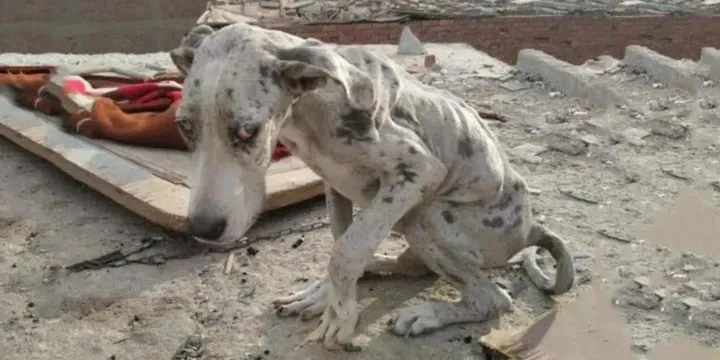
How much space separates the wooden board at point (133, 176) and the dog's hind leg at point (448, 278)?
1.20 meters

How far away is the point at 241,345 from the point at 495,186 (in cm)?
111

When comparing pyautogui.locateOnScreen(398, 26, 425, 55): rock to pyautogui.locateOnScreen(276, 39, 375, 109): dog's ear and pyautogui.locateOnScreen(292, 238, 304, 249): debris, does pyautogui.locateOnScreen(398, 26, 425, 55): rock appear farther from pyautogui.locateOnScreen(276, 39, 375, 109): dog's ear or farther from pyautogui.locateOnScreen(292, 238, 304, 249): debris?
pyautogui.locateOnScreen(276, 39, 375, 109): dog's ear

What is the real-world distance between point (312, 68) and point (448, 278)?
3.77ft

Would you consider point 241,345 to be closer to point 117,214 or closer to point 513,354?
point 513,354

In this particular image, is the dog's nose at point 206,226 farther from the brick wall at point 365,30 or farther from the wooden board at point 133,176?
the brick wall at point 365,30

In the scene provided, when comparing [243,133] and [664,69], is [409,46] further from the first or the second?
[243,133]

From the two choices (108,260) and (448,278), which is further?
(108,260)

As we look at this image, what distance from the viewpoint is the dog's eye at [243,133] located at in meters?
2.56

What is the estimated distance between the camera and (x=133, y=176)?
15.3ft

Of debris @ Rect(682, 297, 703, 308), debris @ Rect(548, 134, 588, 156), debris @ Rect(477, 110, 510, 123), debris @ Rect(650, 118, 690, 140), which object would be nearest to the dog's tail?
debris @ Rect(682, 297, 703, 308)

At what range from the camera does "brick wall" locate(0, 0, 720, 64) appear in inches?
383

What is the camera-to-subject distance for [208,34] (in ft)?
9.56

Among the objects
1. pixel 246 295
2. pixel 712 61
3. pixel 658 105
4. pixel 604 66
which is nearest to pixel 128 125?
pixel 246 295

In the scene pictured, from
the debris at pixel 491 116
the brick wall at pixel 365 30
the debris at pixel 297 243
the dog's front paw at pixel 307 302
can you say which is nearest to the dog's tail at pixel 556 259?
the dog's front paw at pixel 307 302
